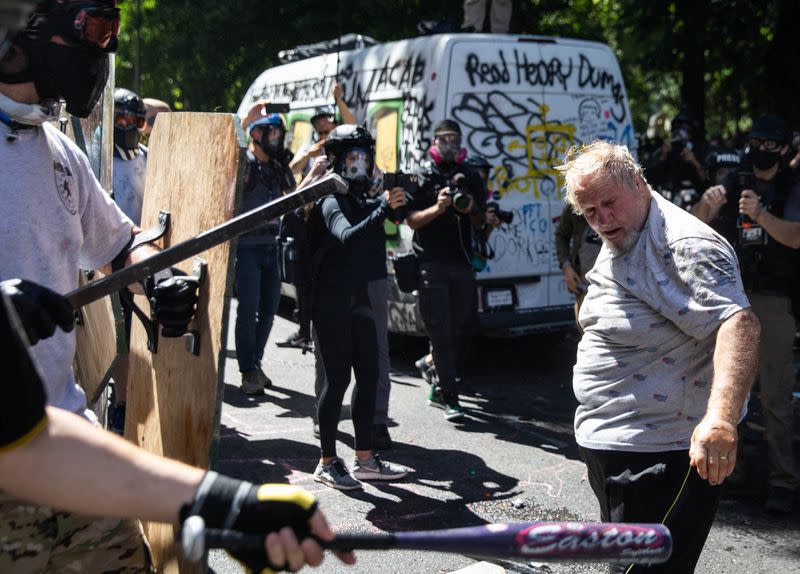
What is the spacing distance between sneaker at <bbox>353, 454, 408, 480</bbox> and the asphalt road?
0.06m

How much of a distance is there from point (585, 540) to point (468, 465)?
12.6 feet

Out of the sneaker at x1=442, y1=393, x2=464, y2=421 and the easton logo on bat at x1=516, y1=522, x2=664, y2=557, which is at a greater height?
the easton logo on bat at x1=516, y1=522, x2=664, y2=557

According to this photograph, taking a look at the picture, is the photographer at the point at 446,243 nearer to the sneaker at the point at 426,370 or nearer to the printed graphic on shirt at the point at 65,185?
the sneaker at the point at 426,370

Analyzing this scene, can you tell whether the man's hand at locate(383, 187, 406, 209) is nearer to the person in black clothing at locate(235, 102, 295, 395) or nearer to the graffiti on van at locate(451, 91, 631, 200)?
the person in black clothing at locate(235, 102, 295, 395)

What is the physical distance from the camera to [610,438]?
3.05m

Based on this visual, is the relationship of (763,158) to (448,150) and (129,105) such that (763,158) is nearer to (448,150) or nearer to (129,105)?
(448,150)

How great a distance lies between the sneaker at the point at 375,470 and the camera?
5273 millimetres

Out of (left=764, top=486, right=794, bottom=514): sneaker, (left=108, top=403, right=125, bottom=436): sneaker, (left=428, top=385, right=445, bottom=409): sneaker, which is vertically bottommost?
(left=764, top=486, right=794, bottom=514): sneaker

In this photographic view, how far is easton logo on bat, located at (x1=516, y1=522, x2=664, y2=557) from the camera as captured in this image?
1790 millimetres

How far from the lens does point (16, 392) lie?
1.59 meters

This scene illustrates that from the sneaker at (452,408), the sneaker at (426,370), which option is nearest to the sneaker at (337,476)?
the sneaker at (452,408)

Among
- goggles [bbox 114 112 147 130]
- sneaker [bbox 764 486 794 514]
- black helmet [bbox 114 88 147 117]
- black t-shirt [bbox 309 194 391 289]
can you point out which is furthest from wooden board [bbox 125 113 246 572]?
sneaker [bbox 764 486 794 514]

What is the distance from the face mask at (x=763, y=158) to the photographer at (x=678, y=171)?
3.84 m

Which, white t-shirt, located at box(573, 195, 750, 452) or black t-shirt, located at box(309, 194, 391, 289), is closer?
white t-shirt, located at box(573, 195, 750, 452)
